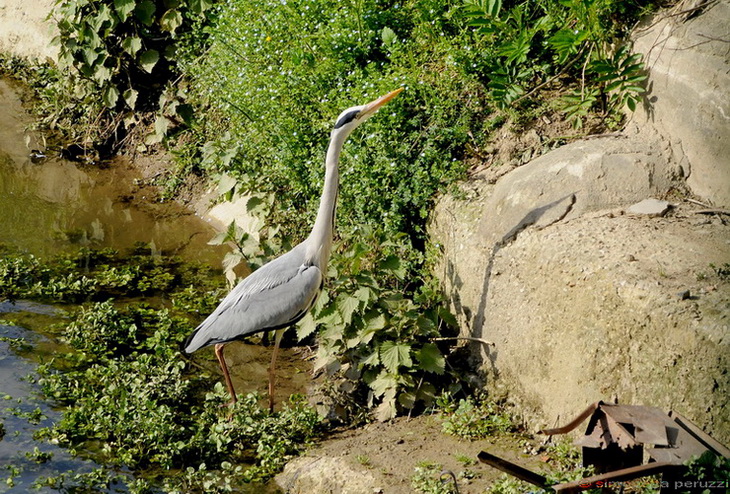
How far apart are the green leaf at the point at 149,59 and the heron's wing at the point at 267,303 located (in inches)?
170

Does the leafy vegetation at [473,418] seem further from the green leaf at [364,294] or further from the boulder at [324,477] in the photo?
the green leaf at [364,294]

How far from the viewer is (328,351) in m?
5.59

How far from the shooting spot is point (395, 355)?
5254mm

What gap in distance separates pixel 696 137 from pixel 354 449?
9.19ft

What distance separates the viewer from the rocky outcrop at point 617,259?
421cm

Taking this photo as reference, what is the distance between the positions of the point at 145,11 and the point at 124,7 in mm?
235

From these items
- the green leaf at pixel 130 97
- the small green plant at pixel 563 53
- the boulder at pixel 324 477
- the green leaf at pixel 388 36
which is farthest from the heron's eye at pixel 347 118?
the green leaf at pixel 130 97

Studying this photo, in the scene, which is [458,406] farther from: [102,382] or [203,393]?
[102,382]

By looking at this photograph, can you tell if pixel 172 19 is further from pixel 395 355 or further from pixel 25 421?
pixel 395 355

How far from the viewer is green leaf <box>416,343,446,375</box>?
206 inches

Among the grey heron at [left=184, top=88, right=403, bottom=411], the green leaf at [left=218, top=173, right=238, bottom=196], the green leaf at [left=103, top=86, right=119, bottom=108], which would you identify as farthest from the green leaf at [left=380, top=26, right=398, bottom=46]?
the green leaf at [left=103, top=86, right=119, bottom=108]

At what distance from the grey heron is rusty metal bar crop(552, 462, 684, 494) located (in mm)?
2614

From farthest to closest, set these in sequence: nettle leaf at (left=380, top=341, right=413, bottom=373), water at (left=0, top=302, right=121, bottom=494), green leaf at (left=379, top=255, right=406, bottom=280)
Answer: green leaf at (left=379, top=255, right=406, bottom=280)
nettle leaf at (left=380, top=341, right=413, bottom=373)
water at (left=0, top=302, right=121, bottom=494)

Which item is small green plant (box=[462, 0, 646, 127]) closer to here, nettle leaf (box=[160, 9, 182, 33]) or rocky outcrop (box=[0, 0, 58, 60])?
nettle leaf (box=[160, 9, 182, 33])
